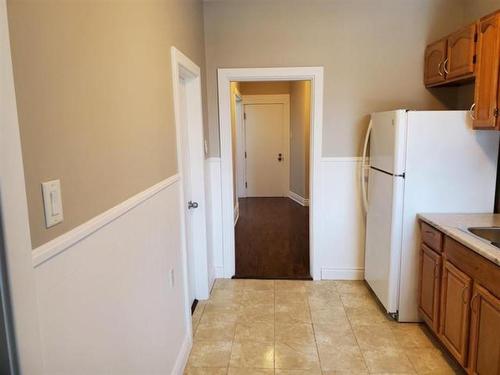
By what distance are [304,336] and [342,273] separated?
1120 millimetres

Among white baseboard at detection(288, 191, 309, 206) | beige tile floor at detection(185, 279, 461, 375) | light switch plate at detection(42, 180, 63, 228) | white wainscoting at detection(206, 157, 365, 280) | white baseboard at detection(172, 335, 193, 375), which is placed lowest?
beige tile floor at detection(185, 279, 461, 375)

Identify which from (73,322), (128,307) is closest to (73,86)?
(73,322)

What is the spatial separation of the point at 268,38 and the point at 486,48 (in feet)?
5.75

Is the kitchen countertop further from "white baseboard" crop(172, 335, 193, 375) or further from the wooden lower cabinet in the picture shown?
"white baseboard" crop(172, 335, 193, 375)

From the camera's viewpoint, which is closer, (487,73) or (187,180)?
(487,73)

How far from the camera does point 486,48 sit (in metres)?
2.25

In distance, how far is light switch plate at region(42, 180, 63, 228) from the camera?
94 centimetres

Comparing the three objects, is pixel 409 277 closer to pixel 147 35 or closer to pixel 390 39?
pixel 390 39

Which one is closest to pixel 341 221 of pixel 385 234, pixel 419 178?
pixel 385 234

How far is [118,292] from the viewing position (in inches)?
54.6

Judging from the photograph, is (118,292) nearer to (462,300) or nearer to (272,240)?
(462,300)

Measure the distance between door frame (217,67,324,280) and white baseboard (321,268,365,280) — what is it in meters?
0.07

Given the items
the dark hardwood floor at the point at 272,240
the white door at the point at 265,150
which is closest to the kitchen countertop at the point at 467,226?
the dark hardwood floor at the point at 272,240

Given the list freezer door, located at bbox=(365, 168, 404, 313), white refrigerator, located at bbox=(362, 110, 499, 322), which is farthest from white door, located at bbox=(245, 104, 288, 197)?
white refrigerator, located at bbox=(362, 110, 499, 322)
